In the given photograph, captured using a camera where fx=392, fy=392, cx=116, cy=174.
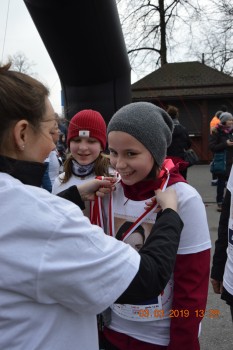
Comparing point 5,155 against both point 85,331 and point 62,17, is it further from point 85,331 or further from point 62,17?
point 62,17

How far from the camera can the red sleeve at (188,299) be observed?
147 centimetres

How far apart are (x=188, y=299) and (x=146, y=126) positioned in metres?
0.68

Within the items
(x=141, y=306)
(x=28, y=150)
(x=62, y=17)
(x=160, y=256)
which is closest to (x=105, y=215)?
(x=141, y=306)

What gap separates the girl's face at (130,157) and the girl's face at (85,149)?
116 cm

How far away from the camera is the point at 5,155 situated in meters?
1.06

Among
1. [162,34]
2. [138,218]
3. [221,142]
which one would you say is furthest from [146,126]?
[162,34]

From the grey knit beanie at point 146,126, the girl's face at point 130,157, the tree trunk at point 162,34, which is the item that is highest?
the tree trunk at point 162,34

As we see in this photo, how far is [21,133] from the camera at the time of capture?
3.50ft

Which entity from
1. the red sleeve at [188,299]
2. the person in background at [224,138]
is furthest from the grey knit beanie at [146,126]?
the person in background at [224,138]

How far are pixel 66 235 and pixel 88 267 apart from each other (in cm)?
10

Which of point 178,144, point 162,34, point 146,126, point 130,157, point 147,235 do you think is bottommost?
point 178,144

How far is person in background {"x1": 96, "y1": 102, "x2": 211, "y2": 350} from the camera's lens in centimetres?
149

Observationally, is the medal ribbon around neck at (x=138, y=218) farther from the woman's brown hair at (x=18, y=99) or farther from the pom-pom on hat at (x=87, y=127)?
the pom-pom on hat at (x=87, y=127)

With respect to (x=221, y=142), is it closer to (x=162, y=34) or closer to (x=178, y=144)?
(x=178, y=144)
